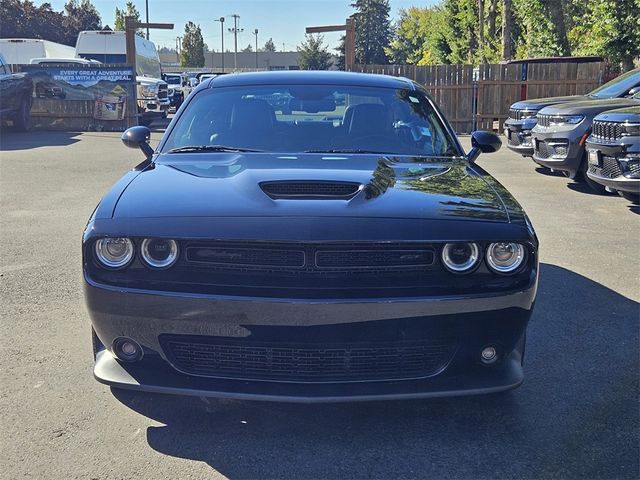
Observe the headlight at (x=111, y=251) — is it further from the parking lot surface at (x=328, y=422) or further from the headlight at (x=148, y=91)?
the headlight at (x=148, y=91)

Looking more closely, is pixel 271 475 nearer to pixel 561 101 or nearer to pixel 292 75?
pixel 292 75

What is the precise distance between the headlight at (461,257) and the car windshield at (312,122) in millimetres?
1339

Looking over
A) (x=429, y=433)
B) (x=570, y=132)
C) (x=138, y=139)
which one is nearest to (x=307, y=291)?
(x=429, y=433)

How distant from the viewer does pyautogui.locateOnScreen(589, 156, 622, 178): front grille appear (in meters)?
7.86

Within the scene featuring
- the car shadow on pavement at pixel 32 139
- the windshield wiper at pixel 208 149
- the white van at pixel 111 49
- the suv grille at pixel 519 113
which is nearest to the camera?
the windshield wiper at pixel 208 149

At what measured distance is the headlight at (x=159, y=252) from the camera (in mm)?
2781

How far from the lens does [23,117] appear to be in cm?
1819

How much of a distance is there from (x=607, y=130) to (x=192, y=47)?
265ft

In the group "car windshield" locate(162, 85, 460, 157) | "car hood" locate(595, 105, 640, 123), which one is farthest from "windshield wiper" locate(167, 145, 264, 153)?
"car hood" locate(595, 105, 640, 123)

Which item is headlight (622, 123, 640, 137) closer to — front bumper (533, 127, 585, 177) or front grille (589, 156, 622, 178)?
front grille (589, 156, 622, 178)

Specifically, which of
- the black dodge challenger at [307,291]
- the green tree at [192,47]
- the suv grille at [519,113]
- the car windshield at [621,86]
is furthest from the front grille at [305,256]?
the green tree at [192,47]

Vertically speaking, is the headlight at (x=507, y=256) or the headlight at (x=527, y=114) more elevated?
the headlight at (x=527, y=114)

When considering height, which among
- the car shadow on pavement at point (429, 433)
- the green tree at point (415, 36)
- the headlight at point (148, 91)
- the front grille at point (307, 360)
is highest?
the green tree at point (415, 36)

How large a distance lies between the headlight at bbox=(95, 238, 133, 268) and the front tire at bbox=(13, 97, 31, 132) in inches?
667
